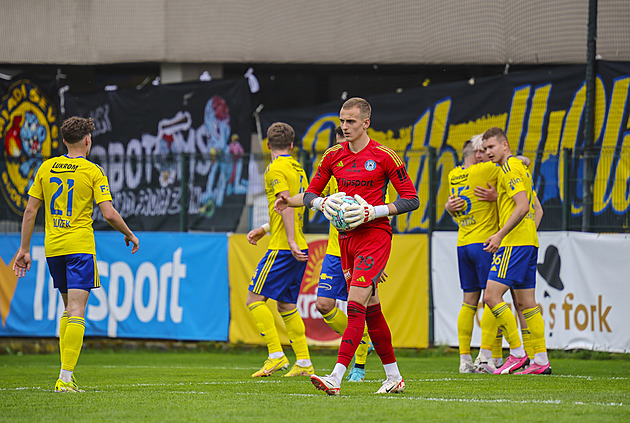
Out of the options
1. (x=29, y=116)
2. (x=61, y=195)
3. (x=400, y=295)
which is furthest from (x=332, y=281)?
(x=29, y=116)

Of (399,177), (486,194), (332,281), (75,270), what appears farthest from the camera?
(486,194)

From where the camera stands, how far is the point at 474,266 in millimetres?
9609

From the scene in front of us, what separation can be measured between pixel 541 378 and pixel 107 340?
7.76m

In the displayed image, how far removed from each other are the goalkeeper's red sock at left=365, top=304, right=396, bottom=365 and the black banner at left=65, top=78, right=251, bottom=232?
25.5 feet

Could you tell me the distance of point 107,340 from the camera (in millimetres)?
14102

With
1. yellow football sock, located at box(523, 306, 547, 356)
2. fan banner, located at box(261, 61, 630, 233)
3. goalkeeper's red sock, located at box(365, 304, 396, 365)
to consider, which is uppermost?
fan banner, located at box(261, 61, 630, 233)

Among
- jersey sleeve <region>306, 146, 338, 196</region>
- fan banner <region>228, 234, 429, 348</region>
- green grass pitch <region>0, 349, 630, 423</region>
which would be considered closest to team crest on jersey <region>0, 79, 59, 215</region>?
fan banner <region>228, 234, 429, 348</region>

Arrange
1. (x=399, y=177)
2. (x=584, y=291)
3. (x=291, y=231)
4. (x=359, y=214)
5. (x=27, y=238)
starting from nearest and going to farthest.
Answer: (x=359, y=214), (x=399, y=177), (x=27, y=238), (x=291, y=231), (x=584, y=291)

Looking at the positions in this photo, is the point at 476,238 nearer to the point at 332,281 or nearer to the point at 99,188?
the point at 332,281

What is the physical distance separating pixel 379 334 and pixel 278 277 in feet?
7.74

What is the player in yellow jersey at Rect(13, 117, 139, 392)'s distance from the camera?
24.6 feet

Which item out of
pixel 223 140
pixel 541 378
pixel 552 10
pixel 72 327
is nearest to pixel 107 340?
pixel 223 140

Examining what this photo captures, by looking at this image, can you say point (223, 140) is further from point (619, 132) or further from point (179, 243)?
point (619, 132)

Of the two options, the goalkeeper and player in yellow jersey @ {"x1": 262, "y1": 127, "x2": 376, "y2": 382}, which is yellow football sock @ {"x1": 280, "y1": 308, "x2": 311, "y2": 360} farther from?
the goalkeeper
